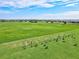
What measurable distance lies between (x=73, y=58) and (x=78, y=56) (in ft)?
2.46

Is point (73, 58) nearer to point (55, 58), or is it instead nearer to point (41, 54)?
point (55, 58)

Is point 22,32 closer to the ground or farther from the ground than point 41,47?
closer to the ground

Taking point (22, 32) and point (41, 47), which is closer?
point (41, 47)

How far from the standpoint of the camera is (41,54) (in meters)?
17.0

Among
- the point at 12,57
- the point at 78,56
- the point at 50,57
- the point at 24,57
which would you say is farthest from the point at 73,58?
the point at 12,57

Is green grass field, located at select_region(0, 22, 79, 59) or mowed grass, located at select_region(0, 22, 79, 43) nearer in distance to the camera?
green grass field, located at select_region(0, 22, 79, 59)

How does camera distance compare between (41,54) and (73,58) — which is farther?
(41,54)

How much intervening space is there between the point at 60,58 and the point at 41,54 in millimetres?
2223

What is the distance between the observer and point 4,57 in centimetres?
1616

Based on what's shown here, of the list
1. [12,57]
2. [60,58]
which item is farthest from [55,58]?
[12,57]

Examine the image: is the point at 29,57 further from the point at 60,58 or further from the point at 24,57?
the point at 60,58

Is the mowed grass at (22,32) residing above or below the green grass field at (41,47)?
below

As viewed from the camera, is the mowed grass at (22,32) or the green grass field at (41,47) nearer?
the green grass field at (41,47)

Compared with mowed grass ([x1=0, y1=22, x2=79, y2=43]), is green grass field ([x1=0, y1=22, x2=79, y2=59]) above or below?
above
